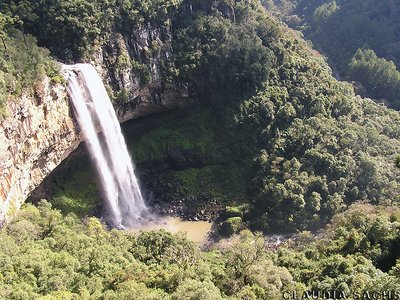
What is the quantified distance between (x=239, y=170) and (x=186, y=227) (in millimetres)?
7622

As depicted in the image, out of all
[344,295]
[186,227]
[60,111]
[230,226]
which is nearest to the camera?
[344,295]

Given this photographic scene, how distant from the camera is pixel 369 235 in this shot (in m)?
22.2

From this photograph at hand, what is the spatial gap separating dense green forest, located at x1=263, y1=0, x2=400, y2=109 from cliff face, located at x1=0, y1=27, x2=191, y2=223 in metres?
29.6

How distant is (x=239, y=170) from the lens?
3894 cm

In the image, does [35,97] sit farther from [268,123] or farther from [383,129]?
[383,129]

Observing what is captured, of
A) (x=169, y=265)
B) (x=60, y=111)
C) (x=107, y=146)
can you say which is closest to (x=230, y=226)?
(x=107, y=146)

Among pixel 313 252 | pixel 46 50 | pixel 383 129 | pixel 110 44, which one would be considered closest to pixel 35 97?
pixel 46 50

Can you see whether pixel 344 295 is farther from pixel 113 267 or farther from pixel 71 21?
pixel 71 21

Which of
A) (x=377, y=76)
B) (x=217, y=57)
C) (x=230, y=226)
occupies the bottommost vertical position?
(x=230, y=226)

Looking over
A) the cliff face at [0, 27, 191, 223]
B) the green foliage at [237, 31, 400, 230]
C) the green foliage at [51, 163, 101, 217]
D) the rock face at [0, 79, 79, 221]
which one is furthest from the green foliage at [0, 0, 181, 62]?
the green foliage at [237, 31, 400, 230]

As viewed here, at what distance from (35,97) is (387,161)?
1142 inches

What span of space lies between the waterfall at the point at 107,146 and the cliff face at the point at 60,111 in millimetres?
1080

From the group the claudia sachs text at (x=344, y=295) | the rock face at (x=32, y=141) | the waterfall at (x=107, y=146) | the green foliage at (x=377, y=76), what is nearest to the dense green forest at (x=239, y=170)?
the claudia sachs text at (x=344, y=295)

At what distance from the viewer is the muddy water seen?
33.8 meters
